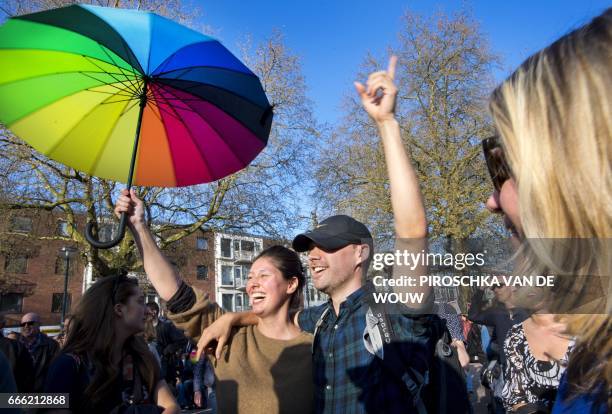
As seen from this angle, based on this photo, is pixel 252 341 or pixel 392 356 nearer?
pixel 392 356

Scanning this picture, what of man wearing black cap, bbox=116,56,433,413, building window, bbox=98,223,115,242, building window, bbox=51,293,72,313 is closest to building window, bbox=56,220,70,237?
building window, bbox=98,223,115,242

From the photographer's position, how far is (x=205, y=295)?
2.54 meters

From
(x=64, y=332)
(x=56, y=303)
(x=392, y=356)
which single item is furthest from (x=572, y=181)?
(x=56, y=303)

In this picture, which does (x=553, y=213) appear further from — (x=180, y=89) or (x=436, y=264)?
(x=180, y=89)

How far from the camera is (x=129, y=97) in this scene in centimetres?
295

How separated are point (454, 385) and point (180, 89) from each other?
244 cm

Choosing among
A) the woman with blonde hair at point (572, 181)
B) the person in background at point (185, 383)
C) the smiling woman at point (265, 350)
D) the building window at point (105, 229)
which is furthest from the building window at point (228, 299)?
the woman with blonde hair at point (572, 181)

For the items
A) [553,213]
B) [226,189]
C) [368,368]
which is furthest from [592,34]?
[226,189]

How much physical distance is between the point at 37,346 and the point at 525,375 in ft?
22.7

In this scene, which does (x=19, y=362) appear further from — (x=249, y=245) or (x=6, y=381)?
(x=249, y=245)

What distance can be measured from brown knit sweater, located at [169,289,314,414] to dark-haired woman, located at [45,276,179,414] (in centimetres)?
77

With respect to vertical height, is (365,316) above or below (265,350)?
above

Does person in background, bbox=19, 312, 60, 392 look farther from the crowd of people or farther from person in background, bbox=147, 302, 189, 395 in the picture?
the crowd of people

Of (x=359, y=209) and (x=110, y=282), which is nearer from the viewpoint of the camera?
(x=110, y=282)
